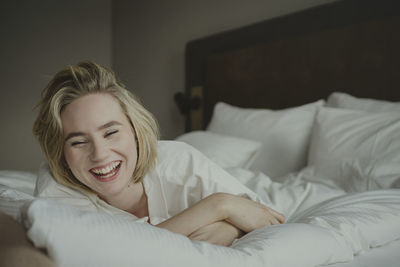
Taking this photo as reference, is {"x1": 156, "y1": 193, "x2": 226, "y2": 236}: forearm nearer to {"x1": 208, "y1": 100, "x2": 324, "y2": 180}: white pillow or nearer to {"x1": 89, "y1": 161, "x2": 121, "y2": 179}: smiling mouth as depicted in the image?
{"x1": 89, "y1": 161, "x2": 121, "y2": 179}: smiling mouth

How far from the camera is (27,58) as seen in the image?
3998mm

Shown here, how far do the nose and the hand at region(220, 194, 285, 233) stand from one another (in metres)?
0.35

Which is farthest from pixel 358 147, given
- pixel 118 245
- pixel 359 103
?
pixel 118 245

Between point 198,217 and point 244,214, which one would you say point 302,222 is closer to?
point 244,214

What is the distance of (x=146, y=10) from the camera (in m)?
4.04

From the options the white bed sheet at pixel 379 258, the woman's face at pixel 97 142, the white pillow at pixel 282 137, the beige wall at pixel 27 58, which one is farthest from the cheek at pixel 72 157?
the beige wall at pixel 27 58

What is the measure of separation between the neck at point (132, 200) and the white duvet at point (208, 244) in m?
0.37

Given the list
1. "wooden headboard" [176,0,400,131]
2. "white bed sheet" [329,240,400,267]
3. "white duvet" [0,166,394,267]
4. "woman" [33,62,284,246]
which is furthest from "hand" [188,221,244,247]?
"wooden headboard" [176,0,400,131]

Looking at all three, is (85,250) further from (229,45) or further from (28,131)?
(28,131)

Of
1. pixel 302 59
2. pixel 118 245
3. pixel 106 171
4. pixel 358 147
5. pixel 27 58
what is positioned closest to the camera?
pixel 118 245


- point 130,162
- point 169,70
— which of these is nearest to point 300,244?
point 130,162

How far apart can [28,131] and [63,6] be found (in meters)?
1.49

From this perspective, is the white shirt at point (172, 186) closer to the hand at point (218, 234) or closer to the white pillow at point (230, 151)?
the hand at point (218, 234)

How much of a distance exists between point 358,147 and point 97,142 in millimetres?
1123
